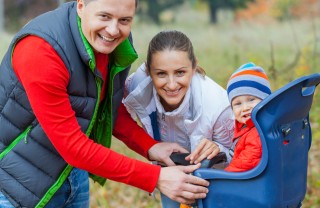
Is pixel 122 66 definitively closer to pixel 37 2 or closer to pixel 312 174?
pixel 312 174

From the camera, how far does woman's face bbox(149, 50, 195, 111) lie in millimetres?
2938

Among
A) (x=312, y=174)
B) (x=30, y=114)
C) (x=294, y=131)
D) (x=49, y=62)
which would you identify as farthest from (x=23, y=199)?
(x=312, y=174)

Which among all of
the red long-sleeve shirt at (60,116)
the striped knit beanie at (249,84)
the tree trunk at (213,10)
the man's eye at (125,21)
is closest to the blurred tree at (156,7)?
the tree trunk at (213,10)

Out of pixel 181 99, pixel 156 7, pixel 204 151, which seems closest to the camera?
pixel 204 151

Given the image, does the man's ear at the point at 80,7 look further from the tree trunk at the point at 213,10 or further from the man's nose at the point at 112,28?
the tree trunk at the point at 213,10

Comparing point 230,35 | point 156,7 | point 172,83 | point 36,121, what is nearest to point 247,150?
point 172,83

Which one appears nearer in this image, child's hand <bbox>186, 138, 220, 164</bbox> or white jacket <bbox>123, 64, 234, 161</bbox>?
child's hand <bbox>186, 138, 220, 164</bbox>

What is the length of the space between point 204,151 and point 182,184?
0.90 ft

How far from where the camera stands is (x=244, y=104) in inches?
110

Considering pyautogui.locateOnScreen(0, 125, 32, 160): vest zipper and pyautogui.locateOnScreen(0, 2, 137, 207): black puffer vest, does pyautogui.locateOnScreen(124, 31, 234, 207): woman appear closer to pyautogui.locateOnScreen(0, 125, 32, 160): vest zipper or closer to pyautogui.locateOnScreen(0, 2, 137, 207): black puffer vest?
pyautogui.locateOnScreen(0, 2, 137, 207): black puffer vest

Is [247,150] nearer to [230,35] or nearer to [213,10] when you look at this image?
[230,35]

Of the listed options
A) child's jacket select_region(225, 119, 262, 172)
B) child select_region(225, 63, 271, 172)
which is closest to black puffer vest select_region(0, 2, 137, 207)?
child select_region(225, 63, 271, 172)

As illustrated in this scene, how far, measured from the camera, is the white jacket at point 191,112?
3010mm

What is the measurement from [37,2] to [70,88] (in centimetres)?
1445
